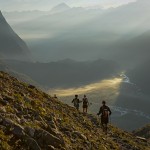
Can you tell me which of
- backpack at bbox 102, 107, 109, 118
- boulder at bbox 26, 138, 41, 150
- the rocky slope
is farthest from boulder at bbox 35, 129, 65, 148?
backpack at bbox 102, 107, 109, 118

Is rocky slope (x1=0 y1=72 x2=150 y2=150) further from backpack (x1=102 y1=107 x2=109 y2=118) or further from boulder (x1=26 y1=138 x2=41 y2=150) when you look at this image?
backpack (x1=102 y1=107 x2=109 y2=118)

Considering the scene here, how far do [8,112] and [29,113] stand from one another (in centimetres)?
272

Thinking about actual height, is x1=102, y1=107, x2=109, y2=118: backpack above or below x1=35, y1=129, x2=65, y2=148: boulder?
above

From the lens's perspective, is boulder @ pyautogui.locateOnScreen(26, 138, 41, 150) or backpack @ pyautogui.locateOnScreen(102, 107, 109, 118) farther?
backpack @ pyautogui.locateOnScreen(102, 107, 109, 118)

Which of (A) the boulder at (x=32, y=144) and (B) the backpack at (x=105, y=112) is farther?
(B) the backpack at (x=105, y=112)

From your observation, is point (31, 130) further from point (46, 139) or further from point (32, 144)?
point (32, 144)

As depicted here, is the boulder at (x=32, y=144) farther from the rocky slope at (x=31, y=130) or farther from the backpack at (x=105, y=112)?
the backpack at (x=105, y=112)

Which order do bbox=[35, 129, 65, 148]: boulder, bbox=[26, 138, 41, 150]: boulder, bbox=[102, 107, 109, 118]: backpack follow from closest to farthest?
bbox=[26, 138, 41, 150]: boulder → bbox=[35, 129, 65, 148]: boulder → bbox=[102, 107, 109, 118]: backpack

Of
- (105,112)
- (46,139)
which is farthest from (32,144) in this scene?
(105,112)

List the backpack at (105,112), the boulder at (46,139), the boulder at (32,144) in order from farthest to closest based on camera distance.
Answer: the backpack at (105,112) → the boulder at (46,139) → the boulder at (32,144)

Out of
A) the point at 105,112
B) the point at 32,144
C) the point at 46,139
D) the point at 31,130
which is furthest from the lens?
the point at 105,112

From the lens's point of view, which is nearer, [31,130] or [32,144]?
[32,144]

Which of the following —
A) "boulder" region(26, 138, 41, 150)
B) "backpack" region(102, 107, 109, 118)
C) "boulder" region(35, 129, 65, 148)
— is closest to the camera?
"boulder" region(26, 138, 41, 150)

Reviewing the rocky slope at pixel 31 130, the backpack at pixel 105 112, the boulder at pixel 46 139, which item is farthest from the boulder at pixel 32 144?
the backpack at pixel 105 112
